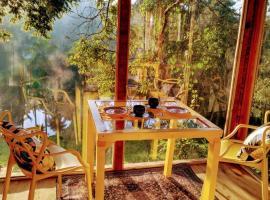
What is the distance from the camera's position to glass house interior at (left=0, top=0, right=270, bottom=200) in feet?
7.14

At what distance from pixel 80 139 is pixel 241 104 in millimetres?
1709

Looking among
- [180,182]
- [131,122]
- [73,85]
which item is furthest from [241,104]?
[73,85]

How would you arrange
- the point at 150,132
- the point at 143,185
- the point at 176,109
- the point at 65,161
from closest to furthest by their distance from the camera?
the point at 150,132
the point at 65,161
the point at 176,109
the point at 143,185

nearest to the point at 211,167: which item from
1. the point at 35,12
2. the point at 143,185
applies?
the point at 143,185

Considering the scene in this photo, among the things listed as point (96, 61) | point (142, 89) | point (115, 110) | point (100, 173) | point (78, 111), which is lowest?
point (100, 173)

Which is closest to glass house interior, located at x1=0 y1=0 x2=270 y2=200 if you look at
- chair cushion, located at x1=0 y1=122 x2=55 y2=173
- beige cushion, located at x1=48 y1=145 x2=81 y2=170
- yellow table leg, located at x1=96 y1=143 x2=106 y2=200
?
beige cushion, located at x1=48 y1=145 x2=81 y2=170

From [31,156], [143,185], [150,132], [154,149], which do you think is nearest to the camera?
[31,156]

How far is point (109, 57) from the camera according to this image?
2.56 m

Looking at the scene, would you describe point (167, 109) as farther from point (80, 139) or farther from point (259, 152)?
point (80, 139)

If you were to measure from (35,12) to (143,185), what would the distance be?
1.76m

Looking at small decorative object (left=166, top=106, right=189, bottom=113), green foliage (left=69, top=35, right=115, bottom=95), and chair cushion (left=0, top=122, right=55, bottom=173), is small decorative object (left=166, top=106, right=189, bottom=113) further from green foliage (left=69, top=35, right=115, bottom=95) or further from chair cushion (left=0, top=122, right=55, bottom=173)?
chair cushion (left=0, top=122, right=55, bottom=173)

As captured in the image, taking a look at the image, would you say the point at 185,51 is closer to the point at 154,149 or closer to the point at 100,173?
the point at 154,149

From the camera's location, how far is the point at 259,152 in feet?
6.64

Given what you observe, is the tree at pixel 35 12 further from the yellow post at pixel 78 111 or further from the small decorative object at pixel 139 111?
the small decorative object at pixel 139 111
